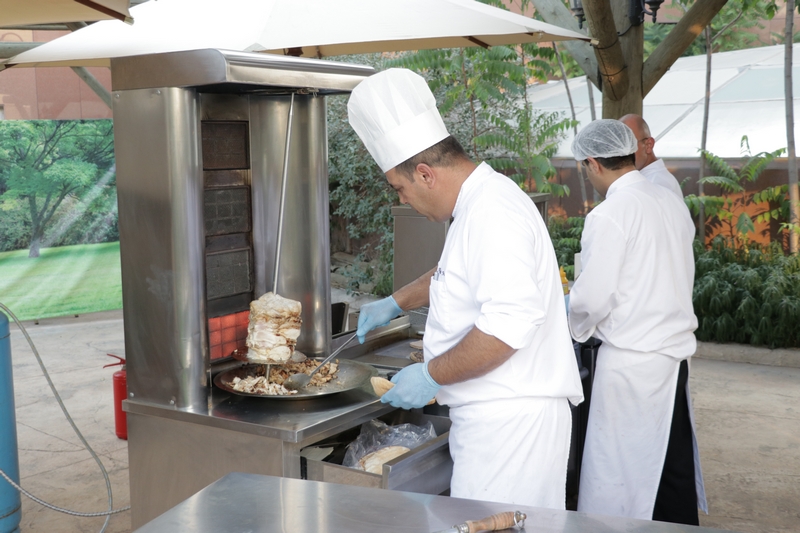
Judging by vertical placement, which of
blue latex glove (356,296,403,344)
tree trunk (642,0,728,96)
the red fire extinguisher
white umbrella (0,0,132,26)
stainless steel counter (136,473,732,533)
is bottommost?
the red fire extinguisher

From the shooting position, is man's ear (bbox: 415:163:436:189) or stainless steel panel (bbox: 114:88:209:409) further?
stainless steel panel (bbox: 114:88:209:409)

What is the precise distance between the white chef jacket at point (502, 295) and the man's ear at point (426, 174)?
85mm

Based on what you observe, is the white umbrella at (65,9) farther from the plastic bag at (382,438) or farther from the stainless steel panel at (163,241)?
Answer: the plastic bag at (382,438)

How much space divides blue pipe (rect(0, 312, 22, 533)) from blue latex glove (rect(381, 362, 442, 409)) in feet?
6.75

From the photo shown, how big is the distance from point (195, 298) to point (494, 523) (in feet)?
4.39

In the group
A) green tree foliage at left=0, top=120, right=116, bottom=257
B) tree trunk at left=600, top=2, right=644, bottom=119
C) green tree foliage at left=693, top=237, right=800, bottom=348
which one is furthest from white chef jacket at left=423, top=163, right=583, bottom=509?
green tree foliage at left=0, top=120, right=116, bottom=257

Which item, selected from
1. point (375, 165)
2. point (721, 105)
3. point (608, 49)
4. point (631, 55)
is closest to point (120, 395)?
point (608, 49)

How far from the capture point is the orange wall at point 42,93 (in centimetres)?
865

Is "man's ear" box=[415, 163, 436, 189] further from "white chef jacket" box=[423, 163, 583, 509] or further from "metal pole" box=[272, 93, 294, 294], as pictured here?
"metal pole" box=[272, 93, 294, 294]

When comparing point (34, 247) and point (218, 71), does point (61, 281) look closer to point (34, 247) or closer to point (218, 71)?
point (34, 247)

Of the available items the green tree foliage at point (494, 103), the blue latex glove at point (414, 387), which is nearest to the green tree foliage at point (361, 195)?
the green tree foliage at point (494, 103)

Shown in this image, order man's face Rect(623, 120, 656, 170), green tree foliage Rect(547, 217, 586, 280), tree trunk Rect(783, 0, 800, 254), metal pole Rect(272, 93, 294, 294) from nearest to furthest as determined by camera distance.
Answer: metal pole Rect(272, 93, 294, 294)
man's face Rect(623, 120, 656, 170)
tree trunk Rect(783, 0, 800, 254)
green tree foliage Rect(547, 217, 586, 280)

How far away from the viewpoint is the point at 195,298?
2344 millimetres

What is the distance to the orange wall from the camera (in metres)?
8.65
